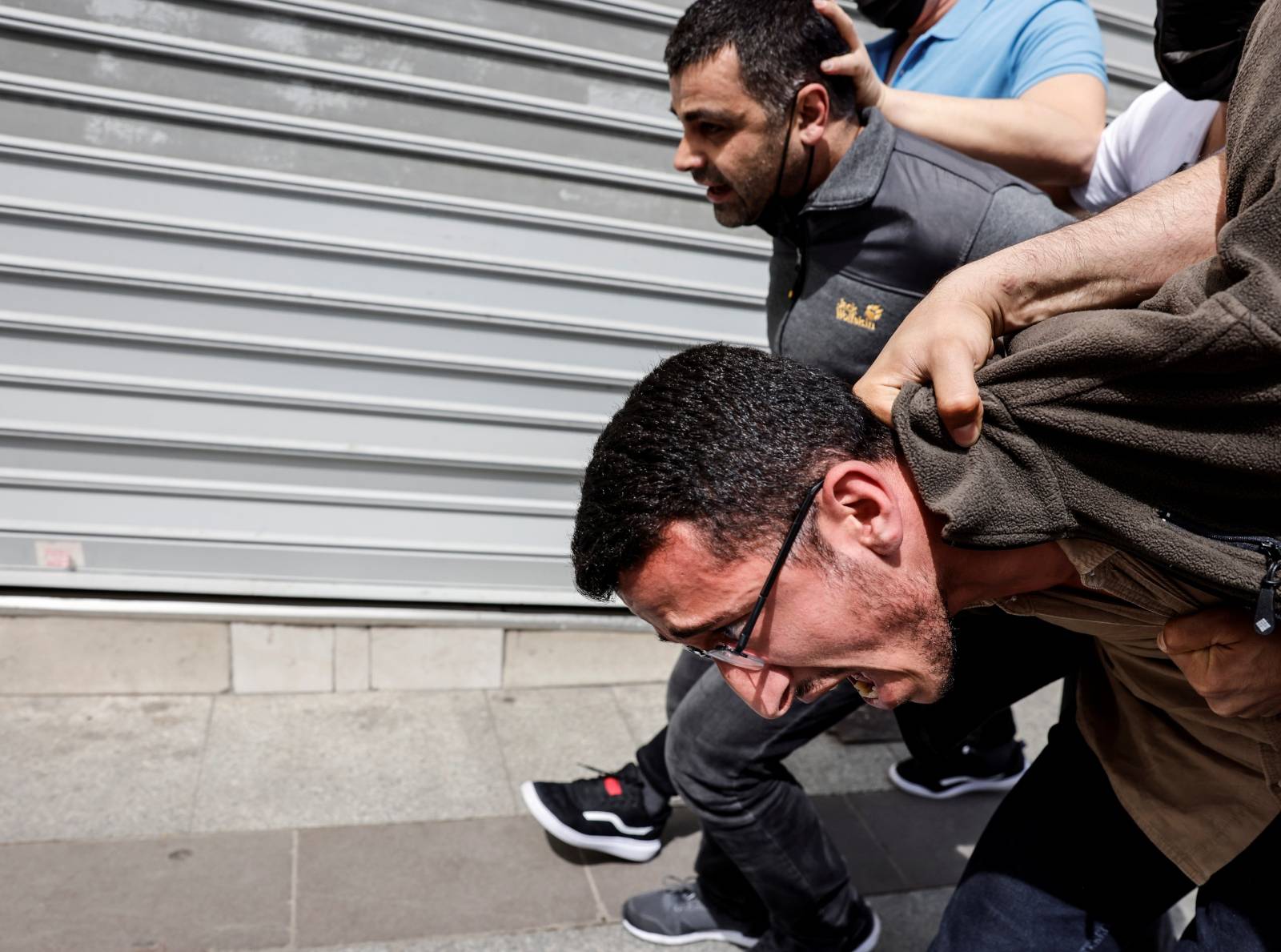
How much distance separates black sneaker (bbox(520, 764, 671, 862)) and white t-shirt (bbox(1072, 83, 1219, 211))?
1893 millimetres

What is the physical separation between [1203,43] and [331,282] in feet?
8.04

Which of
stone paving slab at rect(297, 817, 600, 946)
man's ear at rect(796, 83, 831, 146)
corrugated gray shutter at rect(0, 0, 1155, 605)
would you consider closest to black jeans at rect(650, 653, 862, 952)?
Result: stone paving slab at rect(297, 817, 600, 946)

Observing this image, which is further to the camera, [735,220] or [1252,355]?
[735,220]

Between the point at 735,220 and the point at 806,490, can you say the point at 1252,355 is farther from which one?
the point at 735,220

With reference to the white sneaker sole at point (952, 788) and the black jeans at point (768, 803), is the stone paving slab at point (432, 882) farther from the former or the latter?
the white sneaker sole at point (952, 788)

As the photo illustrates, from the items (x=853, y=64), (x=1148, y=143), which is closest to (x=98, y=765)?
(x=853, y=64)

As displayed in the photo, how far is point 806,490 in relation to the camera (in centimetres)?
159

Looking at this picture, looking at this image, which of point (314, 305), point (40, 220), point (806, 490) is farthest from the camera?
point (314, 305)

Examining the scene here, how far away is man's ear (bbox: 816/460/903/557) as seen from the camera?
5.17 feet

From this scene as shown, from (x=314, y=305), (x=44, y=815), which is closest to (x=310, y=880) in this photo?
(x=44, y=815)

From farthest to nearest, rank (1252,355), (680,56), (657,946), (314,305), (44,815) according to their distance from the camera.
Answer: (314,305)
(44,815)
(657,946)
(680,56)
(1252,355)

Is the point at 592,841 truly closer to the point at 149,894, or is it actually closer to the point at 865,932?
the point at 865,932

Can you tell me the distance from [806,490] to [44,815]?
8.12 feet

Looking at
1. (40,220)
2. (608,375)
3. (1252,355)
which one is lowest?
(608,375)
